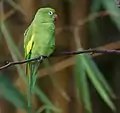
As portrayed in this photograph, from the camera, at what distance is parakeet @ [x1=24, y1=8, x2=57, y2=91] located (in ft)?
2.72

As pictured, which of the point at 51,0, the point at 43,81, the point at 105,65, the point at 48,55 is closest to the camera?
the point at 48,55

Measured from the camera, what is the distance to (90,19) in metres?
1.71

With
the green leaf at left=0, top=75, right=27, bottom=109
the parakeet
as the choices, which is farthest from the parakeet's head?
the green leaf at left=0, top=75, right=27, bottom=109

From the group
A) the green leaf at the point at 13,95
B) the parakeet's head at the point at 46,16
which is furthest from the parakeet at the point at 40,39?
the green leaf at the point at 13,95

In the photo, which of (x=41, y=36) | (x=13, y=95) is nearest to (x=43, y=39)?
(x=41, y=36)

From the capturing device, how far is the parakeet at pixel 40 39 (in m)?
0.83

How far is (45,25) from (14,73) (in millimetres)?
948

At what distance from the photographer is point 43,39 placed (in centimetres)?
85

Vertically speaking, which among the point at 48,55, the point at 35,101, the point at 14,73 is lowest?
the point at 48,55

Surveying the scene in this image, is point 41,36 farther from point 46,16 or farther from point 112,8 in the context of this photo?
point 112,8

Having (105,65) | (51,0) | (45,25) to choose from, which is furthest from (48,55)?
(105,65)

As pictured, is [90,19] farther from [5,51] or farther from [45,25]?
[45,25]

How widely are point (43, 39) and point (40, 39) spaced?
0.04 ft

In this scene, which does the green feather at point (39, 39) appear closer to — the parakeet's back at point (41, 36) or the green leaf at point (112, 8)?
the parakeet's back at point (41, 36)
